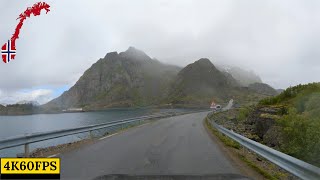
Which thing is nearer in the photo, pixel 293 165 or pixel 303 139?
pixel 293 165

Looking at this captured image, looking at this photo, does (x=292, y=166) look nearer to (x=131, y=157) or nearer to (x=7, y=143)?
(x=131, y=157)

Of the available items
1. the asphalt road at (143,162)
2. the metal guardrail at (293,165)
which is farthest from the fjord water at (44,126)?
the metal guardrail at (293,165)

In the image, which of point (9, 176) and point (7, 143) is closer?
point (9, 176)

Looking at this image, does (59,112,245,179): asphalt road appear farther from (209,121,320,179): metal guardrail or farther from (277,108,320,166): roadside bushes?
(277,108,320,166): roadside bushes

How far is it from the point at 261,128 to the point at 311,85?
11041 millimetres

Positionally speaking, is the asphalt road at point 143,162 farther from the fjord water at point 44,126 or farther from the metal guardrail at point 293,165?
the fjord water at point 44,126

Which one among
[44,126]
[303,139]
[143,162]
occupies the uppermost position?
[303,139]

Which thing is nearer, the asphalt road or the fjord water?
the asphalt road

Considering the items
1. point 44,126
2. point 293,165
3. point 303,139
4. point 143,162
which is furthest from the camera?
point 44,126

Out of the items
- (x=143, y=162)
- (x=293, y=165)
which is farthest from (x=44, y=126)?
(x=293, y=165)

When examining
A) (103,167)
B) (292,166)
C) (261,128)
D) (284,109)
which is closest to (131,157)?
(103,167)

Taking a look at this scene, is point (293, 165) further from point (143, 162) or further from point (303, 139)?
point (303, 139)

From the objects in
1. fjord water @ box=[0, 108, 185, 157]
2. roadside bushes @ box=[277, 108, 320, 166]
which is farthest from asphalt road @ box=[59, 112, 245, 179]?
fjord water @ box=[0, 108, 185, 157]

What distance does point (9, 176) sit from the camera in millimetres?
8391
